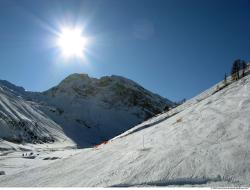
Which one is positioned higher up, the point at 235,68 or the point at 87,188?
the point at 235,68

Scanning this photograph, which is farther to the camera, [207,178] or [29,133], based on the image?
[29,133]

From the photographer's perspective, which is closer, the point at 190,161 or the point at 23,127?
the point at 190,161

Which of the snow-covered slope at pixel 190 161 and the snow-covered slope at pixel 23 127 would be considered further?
the snow-covered slope at pixel 23 127

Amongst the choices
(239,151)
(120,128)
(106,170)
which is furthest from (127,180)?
(120,128)

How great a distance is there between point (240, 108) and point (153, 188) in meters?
9.77

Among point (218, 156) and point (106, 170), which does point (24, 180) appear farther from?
point (218, 156)

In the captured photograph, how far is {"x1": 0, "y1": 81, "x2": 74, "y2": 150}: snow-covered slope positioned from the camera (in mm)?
105500

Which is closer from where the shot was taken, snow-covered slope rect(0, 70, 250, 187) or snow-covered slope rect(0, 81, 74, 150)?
snow-covered slope rect(0, 70, 250, 187)

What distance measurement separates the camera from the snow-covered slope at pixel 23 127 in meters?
106

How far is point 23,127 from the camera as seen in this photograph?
116 meters

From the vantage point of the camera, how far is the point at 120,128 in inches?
7510

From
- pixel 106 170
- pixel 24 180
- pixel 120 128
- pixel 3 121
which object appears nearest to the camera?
pixel 106 170

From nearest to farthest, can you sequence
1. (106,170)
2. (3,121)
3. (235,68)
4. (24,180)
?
(106,170) < (24,180) < (235,68) < (3,121)

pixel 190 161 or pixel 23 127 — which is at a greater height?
pixel 190 161
